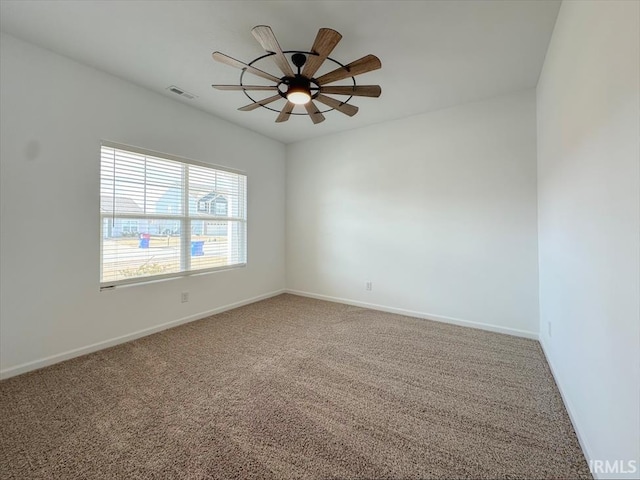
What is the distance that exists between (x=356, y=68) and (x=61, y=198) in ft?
9.66

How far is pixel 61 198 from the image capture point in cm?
248

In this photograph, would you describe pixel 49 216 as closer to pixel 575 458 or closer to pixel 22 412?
pixel 22 412

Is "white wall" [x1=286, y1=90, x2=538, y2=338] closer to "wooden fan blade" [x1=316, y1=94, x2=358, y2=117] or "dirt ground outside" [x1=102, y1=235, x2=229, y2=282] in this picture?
"wooden fan blade" [x1=316, y1=94, x2=358, y2=117]

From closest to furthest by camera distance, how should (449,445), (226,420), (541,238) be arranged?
(449,445) → (226,420) → (541,238)

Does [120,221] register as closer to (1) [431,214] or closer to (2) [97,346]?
(2) [97,346]

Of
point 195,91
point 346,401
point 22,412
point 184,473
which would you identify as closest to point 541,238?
point 346,401

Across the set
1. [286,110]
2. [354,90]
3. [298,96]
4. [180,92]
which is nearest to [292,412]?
[298,96]

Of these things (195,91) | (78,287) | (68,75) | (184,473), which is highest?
(195,91)

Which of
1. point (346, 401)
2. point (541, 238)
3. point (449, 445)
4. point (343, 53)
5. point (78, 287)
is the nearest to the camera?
point (449, 445)

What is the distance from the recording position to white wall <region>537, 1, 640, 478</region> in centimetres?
104

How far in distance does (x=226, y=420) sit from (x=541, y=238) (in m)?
3.46

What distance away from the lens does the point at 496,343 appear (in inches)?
114

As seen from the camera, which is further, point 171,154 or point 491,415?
point 171,154

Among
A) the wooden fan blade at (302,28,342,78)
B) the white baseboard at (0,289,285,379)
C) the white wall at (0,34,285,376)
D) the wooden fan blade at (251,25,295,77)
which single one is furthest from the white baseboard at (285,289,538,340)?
the wooden fan blade at (251,25,295,77)
